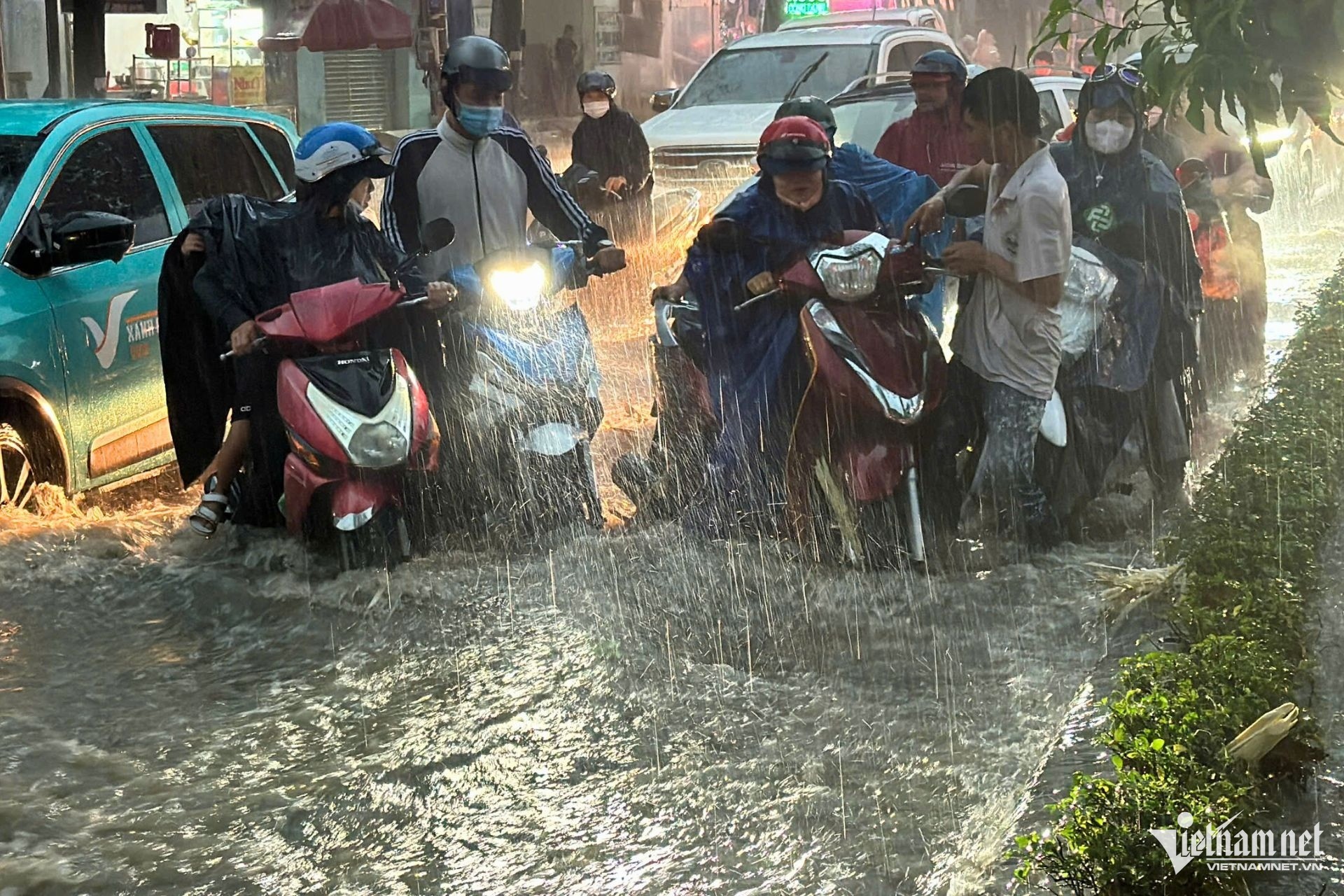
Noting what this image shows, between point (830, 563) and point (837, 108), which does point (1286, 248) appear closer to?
point (837, 108)

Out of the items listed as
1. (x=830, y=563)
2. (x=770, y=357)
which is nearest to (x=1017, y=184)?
(x=770, y=357)

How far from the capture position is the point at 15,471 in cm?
645

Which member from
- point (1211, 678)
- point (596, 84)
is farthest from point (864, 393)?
point (596, 84)

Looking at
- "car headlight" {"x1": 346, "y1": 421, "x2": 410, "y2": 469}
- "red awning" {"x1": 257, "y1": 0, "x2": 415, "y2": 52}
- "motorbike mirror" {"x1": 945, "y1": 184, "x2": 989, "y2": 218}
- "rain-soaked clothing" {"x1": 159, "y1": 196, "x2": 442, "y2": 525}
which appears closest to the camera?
"car headlight" {"x1": 346, "y1": 421, "x2": 410, "y2": 469}

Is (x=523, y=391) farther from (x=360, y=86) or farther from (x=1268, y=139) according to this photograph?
(x=360, y=86)

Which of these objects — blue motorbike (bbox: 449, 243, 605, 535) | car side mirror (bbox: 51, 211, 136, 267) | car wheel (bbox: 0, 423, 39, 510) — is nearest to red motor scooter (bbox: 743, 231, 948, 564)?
blue motorbike (bbox: 449, 243, 605, 535)

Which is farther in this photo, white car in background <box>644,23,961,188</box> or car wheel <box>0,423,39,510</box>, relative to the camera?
white car in background <box>644,23,961,188</box>

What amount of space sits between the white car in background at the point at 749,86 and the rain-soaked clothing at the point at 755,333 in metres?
6.96

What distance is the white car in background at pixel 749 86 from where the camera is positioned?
Result: 13578 millimetres

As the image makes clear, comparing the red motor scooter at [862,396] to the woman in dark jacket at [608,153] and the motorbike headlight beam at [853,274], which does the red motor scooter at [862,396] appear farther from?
the woman in dark jacket at [608,153]

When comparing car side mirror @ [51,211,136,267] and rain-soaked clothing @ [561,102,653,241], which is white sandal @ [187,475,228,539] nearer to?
car side mirror @ [51,211,136,267]

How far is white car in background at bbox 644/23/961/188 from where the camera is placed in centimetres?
1358

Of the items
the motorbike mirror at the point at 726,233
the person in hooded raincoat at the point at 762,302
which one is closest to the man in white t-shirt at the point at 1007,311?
the person in hooded raincoat at the point at 762,302

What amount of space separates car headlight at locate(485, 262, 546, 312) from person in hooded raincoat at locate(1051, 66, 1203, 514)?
2.07m
